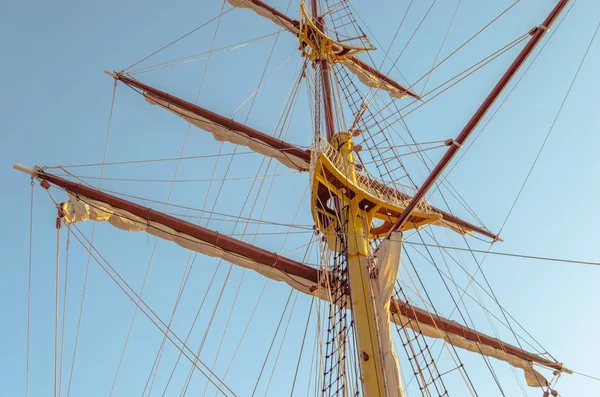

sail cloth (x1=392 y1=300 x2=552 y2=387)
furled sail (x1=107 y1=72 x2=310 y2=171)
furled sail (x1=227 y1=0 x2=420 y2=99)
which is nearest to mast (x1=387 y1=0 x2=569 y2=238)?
sail cloth (x1=392 y1=300 x2=552 y2=387)

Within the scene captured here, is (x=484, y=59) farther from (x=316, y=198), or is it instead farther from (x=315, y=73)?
(x=315, y=73)

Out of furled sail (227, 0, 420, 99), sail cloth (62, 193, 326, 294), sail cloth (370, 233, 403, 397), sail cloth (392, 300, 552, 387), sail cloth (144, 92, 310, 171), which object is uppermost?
furled sail (227, 0, 420, 99)

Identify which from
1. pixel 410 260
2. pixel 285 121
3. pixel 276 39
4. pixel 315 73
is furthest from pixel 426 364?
pixel 276 39

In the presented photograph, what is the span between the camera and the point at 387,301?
704 cm

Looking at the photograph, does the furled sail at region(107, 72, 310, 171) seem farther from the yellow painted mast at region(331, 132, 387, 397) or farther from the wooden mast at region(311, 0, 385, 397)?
the yellow painted mast at region(331, 132, 387, 397)

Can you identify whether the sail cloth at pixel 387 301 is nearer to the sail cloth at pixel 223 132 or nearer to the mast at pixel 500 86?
the mast at pixel 500 86

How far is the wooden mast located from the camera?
20.9 feet

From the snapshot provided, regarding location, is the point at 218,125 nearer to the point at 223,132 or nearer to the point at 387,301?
the point at 223,132

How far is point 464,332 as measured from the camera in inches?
380

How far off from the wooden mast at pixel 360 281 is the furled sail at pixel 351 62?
4.16 metres

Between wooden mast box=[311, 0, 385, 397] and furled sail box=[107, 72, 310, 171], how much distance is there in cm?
127

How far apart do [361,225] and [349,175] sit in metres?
0.91

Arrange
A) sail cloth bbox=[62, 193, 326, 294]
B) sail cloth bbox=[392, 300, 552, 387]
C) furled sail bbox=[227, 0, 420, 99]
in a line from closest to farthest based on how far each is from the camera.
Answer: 1. sail cloth bbox=[62, 193, 326, 294]
2. sail cloth bbox=[392, 300, 552, 387]
3. furled sail bbox=[227, 0, 420, 99]

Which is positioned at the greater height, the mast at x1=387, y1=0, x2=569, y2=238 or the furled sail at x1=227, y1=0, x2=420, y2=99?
the furled sail at x1=227, y1=0, x2=420, y2=99
